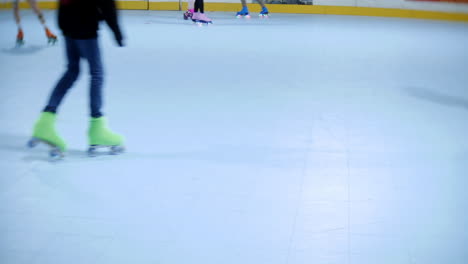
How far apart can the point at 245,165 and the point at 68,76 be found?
1187mm

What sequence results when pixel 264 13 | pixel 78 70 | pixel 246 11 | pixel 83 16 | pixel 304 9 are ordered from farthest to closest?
pixel 304 9 → pixel 264 13 → pixel 246 11 → pixel 78 70 → pixel 83 16

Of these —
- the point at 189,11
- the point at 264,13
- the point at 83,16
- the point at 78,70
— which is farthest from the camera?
the point at 264,13

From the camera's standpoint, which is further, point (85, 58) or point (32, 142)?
point (32, 142)

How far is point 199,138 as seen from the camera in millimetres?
4055

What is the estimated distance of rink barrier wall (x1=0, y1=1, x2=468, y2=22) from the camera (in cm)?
1197

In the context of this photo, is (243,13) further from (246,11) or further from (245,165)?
(245,165)

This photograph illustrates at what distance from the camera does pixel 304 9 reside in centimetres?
1282

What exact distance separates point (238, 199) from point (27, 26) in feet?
25.9

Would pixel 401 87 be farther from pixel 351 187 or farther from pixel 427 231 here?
pixel 427 231

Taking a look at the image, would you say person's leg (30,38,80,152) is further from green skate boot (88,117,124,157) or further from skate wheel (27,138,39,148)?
green skate boot (88,117,124,157)

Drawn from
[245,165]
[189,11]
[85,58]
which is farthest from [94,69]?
[189,11]

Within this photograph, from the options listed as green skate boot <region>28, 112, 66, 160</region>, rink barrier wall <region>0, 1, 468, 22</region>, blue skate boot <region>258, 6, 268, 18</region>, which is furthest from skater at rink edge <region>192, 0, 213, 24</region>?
green skate boot <region>28, 112, 66, 160</region>

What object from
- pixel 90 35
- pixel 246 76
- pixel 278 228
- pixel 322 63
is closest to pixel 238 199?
pixel 278 228

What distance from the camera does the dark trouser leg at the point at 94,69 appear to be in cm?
349
